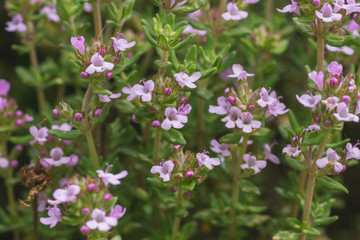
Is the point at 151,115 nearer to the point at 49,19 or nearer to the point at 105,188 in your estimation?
the point at 105,188

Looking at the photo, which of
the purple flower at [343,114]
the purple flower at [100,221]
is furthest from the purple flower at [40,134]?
the purple flower at [343,114]

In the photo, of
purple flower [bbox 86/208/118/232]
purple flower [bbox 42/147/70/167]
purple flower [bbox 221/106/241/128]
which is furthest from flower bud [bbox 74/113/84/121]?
purple flower [bbox 221/106/241/128]

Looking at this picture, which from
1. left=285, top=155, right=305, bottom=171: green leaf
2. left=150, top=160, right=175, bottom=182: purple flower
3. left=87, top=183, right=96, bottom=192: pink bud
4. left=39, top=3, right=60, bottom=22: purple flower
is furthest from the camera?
left=39, top=3, right=60, bottom=22: purple flower

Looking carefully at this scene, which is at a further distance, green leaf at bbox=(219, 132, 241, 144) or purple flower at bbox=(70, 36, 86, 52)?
green leaf at bbox=(219, 132, 241, 144)

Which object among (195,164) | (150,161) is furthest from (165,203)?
(195,164)

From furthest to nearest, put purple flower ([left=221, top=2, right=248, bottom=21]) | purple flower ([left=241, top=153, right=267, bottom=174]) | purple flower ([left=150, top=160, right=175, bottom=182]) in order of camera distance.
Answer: purple flower ([left=221, top=2, right=248, bottom=21]) → purple flower ([left=241, top=153, right=267, bottom=174]) → purple flower ([left=150, top=160, right=175, bottom=182])

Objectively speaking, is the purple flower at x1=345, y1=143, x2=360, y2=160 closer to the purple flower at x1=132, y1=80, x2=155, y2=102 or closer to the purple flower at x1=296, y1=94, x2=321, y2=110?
the purple flower at x1=296, y1=94, x2=321, y2=110

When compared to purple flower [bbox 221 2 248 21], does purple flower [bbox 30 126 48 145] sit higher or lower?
lower

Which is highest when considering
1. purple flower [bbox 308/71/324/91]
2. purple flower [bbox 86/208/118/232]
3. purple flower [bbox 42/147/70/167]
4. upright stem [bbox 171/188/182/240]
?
purple flower [bbox 308/71/324/91]
